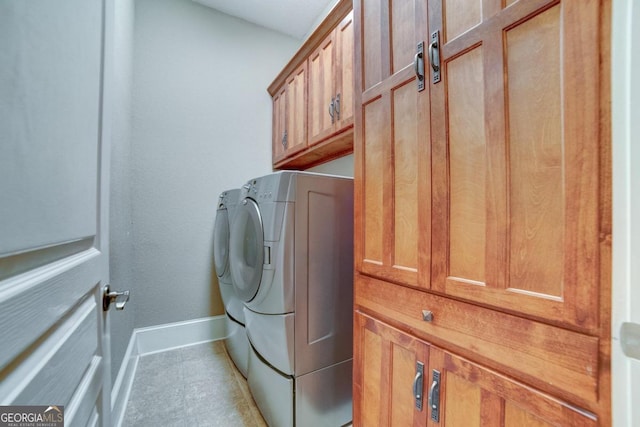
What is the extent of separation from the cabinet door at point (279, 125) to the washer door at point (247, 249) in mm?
1057

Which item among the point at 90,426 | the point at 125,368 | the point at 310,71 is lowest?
the point at 125,368

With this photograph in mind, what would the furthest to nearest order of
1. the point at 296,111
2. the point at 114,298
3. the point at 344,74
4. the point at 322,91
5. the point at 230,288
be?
the point at 296,111 → the point at 230,288 → the point at 322,91 → the point at 344,74 → the point at 114,298

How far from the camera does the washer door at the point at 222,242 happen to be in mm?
2031

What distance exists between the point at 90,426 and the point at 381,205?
0.96 m

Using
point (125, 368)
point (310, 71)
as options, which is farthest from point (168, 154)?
point (125, 368)

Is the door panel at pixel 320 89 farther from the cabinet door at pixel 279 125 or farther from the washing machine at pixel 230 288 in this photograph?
the washing machine at pixel 230 288

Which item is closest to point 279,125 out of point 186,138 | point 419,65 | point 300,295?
point 186,138

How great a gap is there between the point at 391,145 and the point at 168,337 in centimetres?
239

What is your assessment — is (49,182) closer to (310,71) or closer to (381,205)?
(381,205)

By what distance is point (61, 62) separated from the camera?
44 centimetres

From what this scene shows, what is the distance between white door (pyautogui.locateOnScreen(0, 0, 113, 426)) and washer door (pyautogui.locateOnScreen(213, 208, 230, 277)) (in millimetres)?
1364

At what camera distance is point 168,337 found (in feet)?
7.23

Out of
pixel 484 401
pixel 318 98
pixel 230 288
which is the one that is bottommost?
pixel 230 288

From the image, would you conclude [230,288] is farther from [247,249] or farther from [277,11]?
[277,11]
